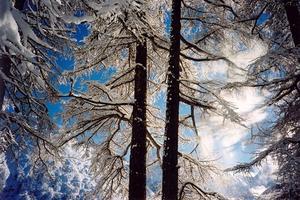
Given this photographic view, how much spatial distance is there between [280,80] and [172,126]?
93.4 inches

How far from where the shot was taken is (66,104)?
24.6 ft

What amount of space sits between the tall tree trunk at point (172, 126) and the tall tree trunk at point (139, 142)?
0.79m

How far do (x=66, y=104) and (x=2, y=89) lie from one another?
286 cm

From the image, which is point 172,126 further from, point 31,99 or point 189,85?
point 31,99

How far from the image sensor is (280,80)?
7.14 meters

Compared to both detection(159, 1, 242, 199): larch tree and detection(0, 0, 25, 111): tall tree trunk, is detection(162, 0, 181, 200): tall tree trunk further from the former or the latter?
detection(0, 0, 25, 111): tall tree trunk

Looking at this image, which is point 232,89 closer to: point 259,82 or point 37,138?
point 259,82

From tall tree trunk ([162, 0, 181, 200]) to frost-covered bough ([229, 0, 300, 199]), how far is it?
121 cm

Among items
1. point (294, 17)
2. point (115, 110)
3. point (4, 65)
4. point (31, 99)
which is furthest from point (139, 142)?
point (294, 17)

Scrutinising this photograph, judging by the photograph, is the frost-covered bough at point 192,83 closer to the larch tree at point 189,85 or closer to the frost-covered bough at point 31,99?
the larch tree at point 189,85

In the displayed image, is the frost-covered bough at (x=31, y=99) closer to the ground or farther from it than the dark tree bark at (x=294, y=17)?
closer to the ground

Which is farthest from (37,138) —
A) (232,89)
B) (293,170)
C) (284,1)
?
(284,1)

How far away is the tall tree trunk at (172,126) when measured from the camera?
6.70 m

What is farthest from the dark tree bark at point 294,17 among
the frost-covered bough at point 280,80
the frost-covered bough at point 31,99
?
the frost-covered bough at point 31,99
